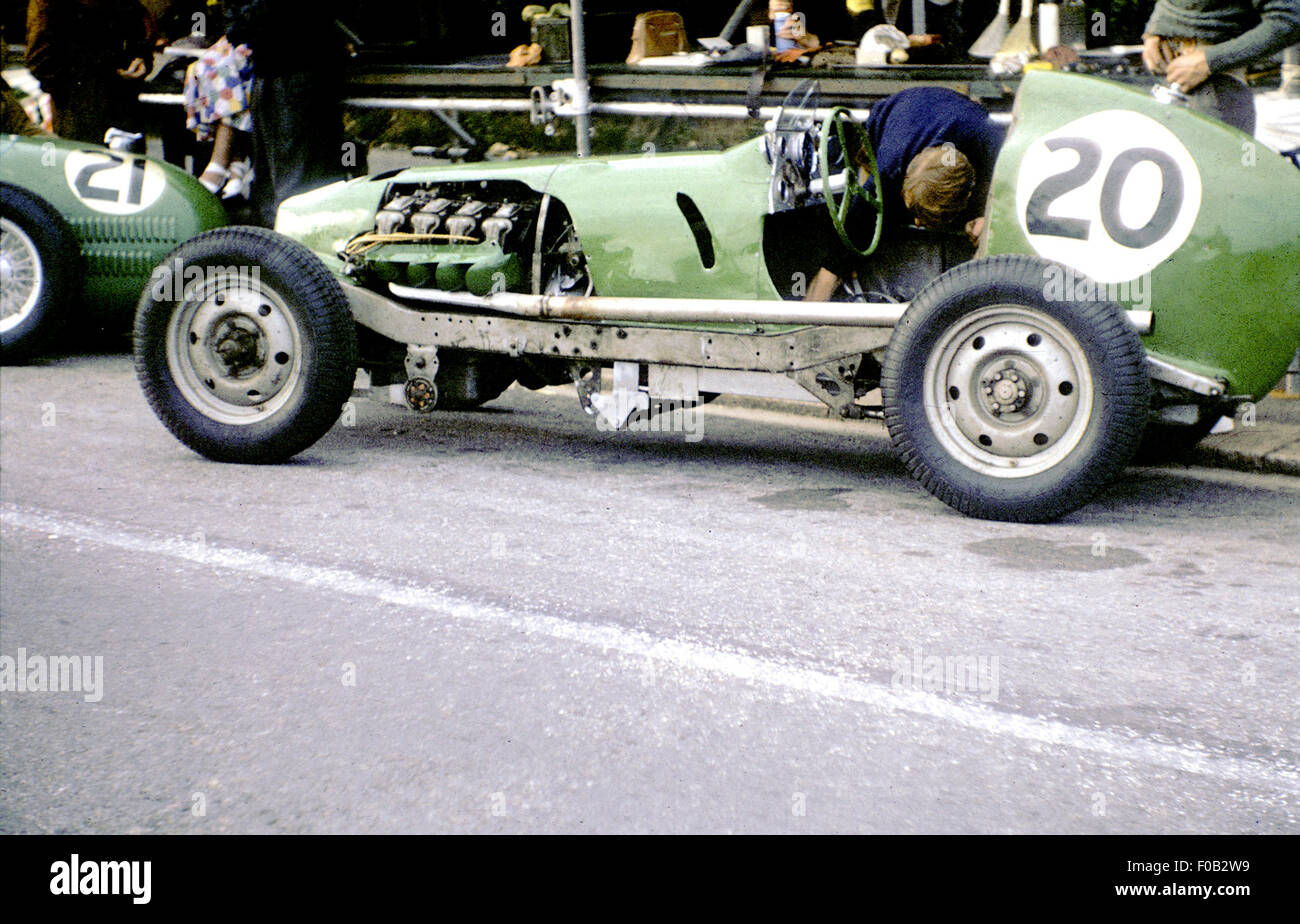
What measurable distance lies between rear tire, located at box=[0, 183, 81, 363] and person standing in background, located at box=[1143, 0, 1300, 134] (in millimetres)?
5576

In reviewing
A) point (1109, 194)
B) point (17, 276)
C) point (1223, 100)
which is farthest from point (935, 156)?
point (17, 276)

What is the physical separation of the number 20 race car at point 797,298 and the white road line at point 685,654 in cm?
110

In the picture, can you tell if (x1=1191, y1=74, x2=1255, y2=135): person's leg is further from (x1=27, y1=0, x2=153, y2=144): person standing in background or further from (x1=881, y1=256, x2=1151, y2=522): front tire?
(x1=27, y1=0, x2=153, y2=144): person standing in background

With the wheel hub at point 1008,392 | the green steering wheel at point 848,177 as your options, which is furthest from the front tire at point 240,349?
the wheel hub at point 1008,392

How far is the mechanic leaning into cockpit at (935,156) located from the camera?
→ 17.1 ft

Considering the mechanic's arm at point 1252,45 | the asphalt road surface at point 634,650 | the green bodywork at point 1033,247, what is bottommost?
the asphalt road surface at point 634,650

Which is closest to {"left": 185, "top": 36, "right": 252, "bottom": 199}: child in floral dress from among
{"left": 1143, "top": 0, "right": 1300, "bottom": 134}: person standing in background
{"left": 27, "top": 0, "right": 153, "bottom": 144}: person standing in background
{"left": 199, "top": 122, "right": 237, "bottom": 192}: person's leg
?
{"left": 199, "top": 122, "right": 237, "bottom": 192}: person's leg

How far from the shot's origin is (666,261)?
18.3 feet

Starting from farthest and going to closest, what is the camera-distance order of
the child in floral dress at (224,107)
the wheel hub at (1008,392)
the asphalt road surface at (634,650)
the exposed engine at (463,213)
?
the child in floral dress at (224,107) → the exposed engine at (463,213) → the wheel hub at (1008,392) → the asphalt road surface at (634,650)

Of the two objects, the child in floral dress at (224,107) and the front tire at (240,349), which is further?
the child in floral dress at (224,107)

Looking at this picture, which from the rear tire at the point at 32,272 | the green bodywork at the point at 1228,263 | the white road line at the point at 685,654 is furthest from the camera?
the rear tire at the point at 32,272

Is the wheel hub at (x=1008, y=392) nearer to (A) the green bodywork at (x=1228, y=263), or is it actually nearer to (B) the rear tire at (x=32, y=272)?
(A) the green bodywork at (x=1228, y=263)
